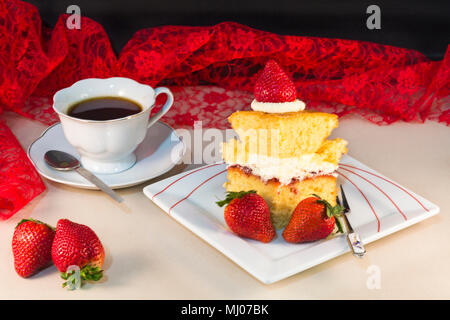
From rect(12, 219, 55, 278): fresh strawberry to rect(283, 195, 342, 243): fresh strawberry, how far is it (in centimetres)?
50

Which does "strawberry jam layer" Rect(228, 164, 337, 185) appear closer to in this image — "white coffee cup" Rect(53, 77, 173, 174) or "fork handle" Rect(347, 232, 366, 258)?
"fork handle" Rect(347, 232, 366, 258)

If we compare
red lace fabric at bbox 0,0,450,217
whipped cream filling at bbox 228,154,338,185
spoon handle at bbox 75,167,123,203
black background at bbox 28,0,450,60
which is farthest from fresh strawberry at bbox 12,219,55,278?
black background at bbox 28,0,450,60

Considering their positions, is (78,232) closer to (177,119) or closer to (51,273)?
(51,273)

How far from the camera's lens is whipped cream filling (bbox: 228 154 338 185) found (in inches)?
50.6

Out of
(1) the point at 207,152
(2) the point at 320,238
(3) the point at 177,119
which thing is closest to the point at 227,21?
(3) the point at 177,119

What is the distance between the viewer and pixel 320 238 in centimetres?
119

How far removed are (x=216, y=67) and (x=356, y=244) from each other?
1021mm

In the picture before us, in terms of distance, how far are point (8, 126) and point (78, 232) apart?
820 millimetres

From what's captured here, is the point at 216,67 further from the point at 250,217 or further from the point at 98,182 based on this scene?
the point at 250,217

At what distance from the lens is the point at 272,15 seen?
6.58 ft

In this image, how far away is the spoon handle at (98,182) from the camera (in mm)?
1358

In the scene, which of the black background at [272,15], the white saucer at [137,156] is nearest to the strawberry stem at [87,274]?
the white saucer at [137,156]

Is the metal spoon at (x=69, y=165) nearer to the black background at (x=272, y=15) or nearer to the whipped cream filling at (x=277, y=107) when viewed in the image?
the whipped cream filling at (x=277, y=107)

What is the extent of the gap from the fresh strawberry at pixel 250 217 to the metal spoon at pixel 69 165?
0.32 meters
